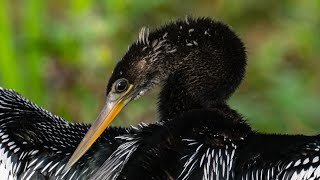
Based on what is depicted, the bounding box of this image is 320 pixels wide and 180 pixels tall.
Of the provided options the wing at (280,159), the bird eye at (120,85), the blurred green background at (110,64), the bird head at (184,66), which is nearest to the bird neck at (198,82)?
the bird head at (184,66)

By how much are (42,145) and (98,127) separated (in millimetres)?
216

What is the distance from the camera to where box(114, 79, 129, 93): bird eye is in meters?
4.36

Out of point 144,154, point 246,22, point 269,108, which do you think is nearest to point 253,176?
point 144,154

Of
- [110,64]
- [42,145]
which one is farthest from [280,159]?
[110,64]

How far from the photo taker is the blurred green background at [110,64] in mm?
6043

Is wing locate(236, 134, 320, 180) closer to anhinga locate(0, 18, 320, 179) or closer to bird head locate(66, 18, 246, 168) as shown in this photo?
anhinga locate(0, 18, 320, 179)

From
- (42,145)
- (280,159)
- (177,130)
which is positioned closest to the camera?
(280,159)

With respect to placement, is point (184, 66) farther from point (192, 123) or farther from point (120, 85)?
point (192, 123)

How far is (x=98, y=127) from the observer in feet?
14.1

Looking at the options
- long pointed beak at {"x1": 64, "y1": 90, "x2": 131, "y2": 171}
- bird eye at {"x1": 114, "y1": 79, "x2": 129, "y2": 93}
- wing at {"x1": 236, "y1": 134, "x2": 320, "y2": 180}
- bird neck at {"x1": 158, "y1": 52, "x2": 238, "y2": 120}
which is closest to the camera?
wing at {"x1": 236, "y1": 134, "x2": 320, "y2": 180}

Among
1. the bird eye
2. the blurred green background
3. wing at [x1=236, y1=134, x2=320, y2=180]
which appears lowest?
wing at [x1=236, y1=134, x2=320, y2=180]

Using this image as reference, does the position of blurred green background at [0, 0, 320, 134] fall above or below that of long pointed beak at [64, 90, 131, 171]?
above

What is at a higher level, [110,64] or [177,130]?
[110,64]

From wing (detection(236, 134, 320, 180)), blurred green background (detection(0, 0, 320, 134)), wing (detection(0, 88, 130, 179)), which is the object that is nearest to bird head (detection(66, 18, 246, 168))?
wing (detection(0, 88, 130, 179))
